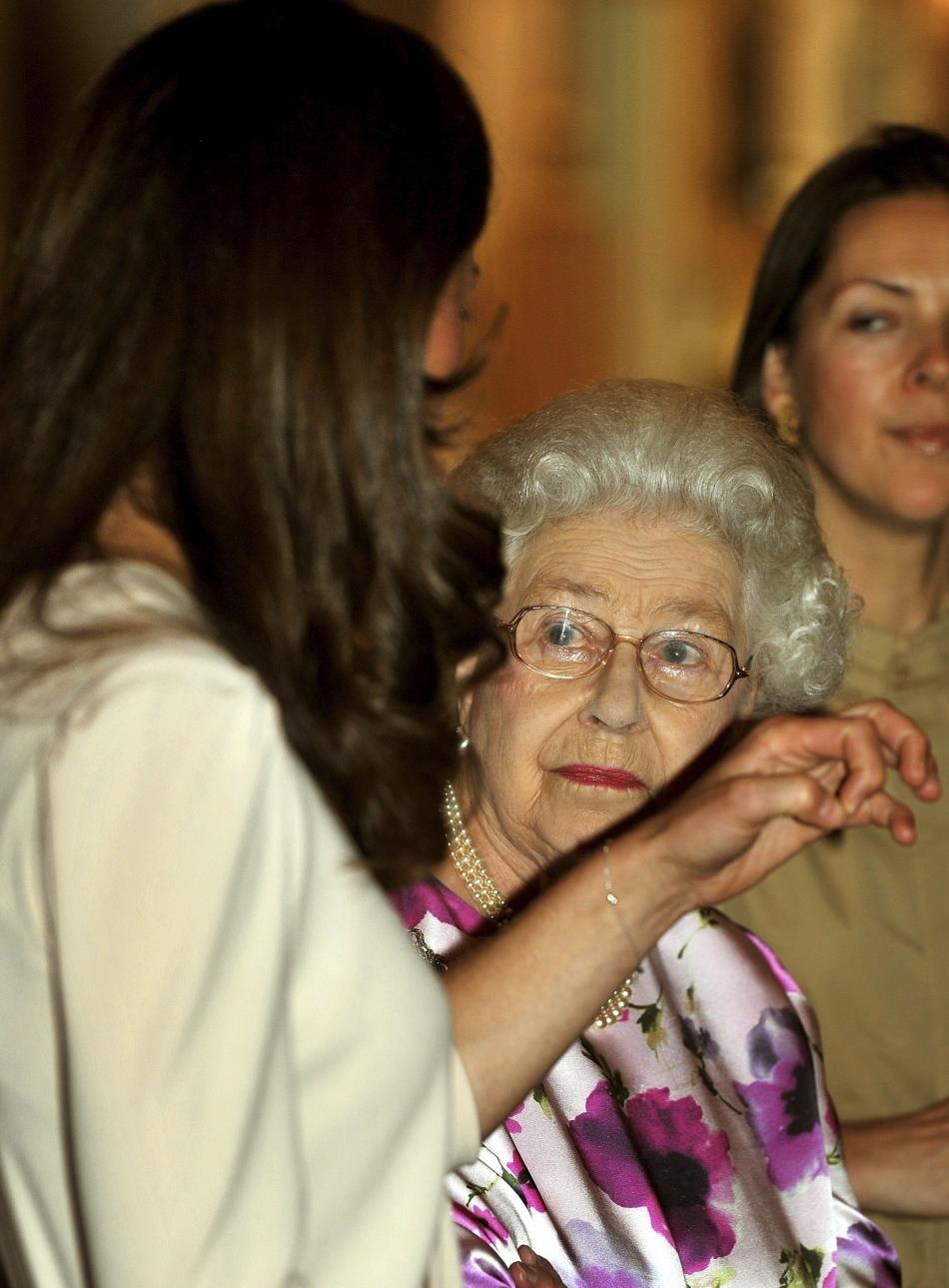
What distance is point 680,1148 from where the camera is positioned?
176cm

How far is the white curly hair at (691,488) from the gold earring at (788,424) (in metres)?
0.72

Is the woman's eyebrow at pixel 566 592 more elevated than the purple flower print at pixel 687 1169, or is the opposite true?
the woman's eyebrow at pixel 566 592

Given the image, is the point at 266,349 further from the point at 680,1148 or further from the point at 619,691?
the point at 680,1148

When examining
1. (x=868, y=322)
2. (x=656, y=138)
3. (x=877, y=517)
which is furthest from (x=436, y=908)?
(x=656, y=138)

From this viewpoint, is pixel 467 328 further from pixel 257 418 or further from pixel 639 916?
pixel 639 916

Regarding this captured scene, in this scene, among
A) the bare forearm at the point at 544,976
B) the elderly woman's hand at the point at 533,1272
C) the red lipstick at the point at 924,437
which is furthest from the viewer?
the red lipstick at the point at 924,437

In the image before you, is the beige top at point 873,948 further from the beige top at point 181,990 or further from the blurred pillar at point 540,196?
the blurred pillar at point 540,196

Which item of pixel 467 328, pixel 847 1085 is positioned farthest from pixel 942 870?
pixel 467 328

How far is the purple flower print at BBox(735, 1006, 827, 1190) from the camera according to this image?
1.79 meters

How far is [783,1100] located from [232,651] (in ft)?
3.59

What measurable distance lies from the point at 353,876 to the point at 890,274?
192 cm

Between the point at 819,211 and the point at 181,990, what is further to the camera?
the point at 819,211

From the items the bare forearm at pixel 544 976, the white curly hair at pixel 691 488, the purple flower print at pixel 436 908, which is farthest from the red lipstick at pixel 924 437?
the bare forearm at pixel 544 976

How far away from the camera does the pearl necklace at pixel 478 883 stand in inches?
71.9
